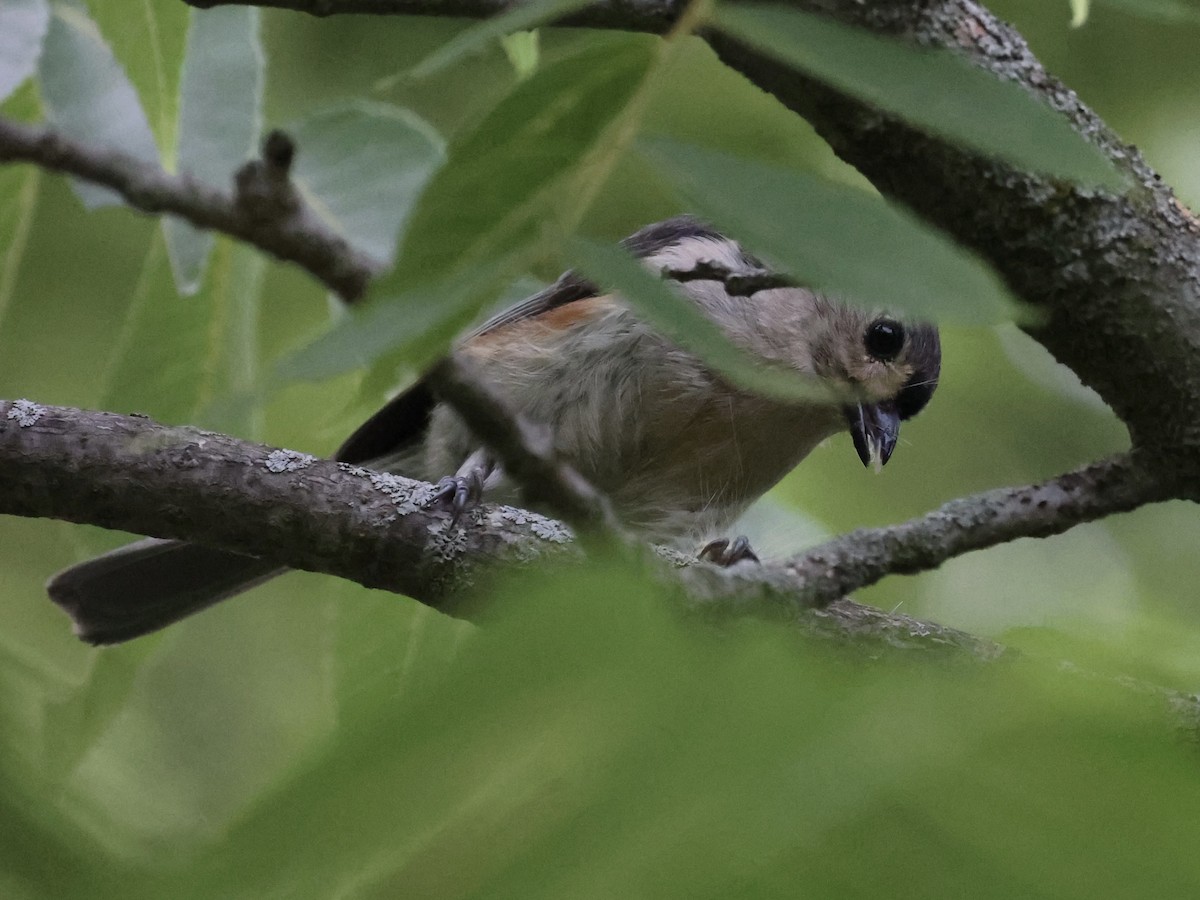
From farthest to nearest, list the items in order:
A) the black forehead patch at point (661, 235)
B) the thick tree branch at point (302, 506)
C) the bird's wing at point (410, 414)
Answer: the black forehead patch at point (661, 235)
the bird's wing at point (410, 414)
the thick tree branch at point (302, 506)

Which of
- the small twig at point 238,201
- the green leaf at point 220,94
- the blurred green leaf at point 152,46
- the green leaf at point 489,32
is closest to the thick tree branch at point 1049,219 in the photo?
the blurred green leaf at point 152,46

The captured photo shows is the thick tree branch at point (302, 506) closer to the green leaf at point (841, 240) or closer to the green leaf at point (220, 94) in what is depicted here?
the green leaf at point (220, 94)

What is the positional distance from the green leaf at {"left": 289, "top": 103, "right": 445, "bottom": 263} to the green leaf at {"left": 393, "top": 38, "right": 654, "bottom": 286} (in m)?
1.72

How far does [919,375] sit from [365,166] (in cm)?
168

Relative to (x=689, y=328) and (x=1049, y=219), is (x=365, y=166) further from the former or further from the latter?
(x=689, y=328)

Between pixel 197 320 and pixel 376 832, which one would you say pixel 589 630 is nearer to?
pixel 376 832

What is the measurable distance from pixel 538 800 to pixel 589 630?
98 millimetres

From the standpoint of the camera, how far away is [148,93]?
7.06ft

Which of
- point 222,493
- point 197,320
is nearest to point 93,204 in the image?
point 197,320

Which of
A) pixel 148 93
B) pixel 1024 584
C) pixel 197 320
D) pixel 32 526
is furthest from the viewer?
pixel 32 526

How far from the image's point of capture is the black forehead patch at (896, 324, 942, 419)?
3.66 m

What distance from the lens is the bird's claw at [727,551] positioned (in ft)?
10.4

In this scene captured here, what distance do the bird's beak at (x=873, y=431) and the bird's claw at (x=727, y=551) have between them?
39cm

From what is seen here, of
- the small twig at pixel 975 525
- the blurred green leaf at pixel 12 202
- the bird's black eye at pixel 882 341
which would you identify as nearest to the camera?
the small twig at pixel 975 525
